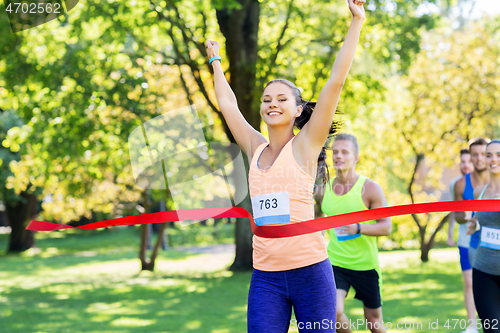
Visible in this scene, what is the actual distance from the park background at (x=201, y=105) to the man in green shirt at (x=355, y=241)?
7.46 feet

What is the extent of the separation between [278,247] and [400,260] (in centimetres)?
1330

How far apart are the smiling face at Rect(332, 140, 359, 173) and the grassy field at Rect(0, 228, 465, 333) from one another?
2652 millimetres

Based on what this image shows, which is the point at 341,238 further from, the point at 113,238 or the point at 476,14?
the point at 113,238

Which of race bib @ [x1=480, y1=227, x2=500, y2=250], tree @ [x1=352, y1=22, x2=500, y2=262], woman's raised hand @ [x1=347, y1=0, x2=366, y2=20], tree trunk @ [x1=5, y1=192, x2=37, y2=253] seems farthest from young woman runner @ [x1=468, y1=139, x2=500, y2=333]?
tree trunk @ [x1=5, y1=192, x2=37, y2=253]

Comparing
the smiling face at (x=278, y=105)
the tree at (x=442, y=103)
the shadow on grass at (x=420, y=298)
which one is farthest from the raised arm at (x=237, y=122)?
the tree at (x=442, y=103)

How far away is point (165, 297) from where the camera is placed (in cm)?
922

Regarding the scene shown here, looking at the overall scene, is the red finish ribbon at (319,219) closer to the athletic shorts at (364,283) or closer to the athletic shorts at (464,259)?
the athletic shorts at (364,283)

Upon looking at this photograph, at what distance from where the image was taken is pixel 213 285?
10531mm

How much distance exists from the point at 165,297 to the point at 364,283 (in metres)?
5.94

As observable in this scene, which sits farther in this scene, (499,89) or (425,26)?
(499,89)

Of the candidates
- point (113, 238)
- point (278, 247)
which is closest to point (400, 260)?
point (278, 247)

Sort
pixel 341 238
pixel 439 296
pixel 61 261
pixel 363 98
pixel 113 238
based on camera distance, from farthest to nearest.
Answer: pixel 113 238, pixel 61 261, pixel 363 98, pixel 439 296, pixel 341 238

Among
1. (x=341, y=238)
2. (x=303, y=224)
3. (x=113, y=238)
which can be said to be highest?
(x=303, y=224)
